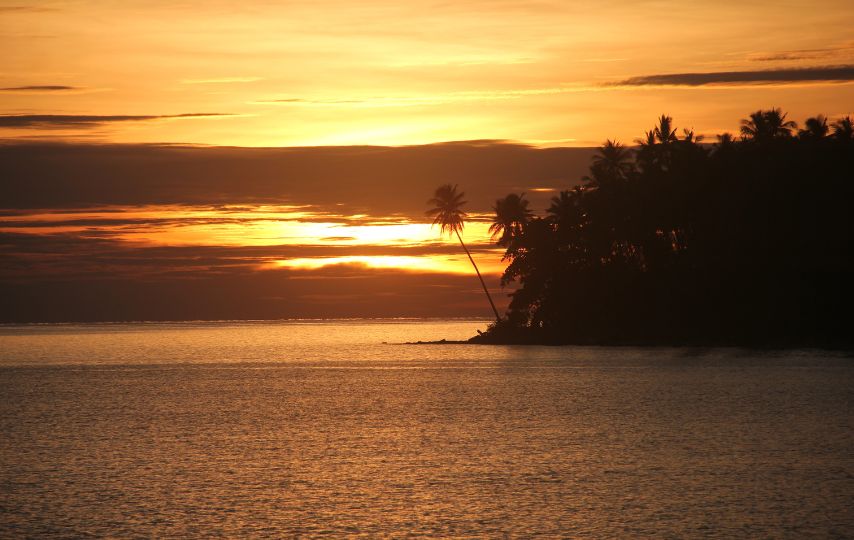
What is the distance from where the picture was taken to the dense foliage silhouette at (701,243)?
292 feet

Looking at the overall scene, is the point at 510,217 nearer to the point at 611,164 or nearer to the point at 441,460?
the point at 611,164

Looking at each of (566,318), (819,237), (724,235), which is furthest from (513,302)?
(819,237)

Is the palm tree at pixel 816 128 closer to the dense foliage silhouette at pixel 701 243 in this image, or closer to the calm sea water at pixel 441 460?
the dense foliage silhouette at pixel 701 243

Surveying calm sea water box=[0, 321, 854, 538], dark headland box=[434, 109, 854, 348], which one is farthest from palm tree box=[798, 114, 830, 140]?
calm sea water box=[0, 321, 854, 538]

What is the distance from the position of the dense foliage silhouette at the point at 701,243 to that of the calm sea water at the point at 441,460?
18.0 m

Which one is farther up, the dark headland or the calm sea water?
the dark headland

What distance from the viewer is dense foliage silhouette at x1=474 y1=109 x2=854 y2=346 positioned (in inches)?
3504

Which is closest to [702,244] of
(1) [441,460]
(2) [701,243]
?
(2) [701,243]

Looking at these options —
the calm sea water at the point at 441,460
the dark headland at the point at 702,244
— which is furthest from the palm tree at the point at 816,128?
the calm sea water at the point at 441,460

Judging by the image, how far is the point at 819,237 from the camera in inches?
3467

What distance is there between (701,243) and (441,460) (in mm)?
65018

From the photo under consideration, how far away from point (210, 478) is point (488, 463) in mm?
9286

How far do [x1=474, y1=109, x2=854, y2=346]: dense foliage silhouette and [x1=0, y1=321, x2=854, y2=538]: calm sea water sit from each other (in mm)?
17988

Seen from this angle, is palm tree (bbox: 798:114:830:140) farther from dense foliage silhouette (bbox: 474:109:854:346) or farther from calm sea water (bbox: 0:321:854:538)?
calm sea water (bbox: 0:321:854:538)
